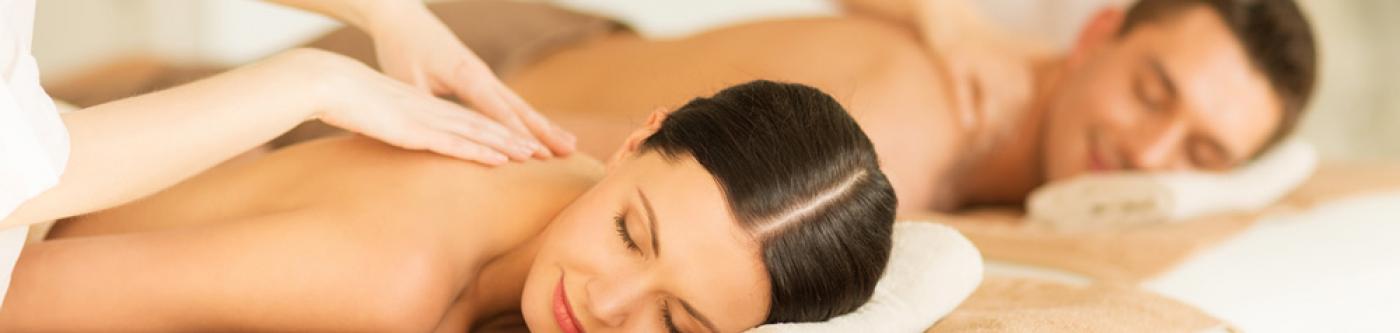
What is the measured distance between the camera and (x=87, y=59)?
2213mm

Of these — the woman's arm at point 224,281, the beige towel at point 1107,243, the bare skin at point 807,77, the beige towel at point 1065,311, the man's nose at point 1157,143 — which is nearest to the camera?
the woman's arm at point 224,281

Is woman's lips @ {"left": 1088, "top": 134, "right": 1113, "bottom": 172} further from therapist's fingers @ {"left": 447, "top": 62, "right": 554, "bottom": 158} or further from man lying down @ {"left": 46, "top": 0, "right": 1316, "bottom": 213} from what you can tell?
therapist's fingers @ {"left": 447, "top": 62, "right": 554, "bottom": 158}

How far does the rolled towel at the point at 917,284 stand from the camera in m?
1.13

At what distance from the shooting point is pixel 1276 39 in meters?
2.14

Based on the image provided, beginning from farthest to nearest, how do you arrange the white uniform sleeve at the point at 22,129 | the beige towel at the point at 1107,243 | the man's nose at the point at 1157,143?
1. the man's nose at the point at 1157,143
2. the beige towel at the point at 1107,243
3. the white uniform sleeve at the point at 22,129

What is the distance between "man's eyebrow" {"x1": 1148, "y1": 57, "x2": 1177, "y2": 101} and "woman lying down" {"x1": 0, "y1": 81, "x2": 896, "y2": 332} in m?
1.08

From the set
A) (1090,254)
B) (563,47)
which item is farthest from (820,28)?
(1090,254)

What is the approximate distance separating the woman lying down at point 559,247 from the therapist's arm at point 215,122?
0.16 feet

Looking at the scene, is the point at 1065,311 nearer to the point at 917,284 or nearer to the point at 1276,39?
the point at 917,284

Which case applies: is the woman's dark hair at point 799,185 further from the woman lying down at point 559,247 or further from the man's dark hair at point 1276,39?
the man's dark hair at point 1276,39

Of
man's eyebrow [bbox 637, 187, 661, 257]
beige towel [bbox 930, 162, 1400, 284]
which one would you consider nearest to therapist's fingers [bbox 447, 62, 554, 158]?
man's eyebrow [bbox 637, 187, 661, 257]

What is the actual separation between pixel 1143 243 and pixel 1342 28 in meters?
1.91

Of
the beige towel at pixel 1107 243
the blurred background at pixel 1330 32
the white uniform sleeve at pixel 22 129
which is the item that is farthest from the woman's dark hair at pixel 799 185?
the blurred background at pixel 1330 32

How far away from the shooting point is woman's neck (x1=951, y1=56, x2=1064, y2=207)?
2.25 metres
